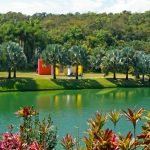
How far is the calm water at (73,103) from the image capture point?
3547 centimetres

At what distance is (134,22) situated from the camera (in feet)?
474

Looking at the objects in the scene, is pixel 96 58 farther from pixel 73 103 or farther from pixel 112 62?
pixel 73 103

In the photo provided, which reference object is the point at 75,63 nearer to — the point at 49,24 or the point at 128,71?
the point at 128,71

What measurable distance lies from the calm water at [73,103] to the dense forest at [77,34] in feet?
97.4

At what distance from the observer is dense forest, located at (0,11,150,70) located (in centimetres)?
9712

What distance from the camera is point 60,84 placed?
70.6m

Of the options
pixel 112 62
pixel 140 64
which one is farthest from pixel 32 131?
pixel 140 64

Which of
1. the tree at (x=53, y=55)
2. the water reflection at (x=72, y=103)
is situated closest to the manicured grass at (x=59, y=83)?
the water reflection at (x=72, y=103)

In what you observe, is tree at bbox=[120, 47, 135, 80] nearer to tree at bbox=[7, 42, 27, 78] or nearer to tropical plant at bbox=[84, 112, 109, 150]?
tree at bbox=[7, 42, 27, 78]

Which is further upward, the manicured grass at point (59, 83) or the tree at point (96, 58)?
the tree at point (96, 58)

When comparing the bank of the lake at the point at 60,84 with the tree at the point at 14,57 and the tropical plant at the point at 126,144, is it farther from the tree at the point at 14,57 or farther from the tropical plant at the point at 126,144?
the tropical plant at the point at 126,144

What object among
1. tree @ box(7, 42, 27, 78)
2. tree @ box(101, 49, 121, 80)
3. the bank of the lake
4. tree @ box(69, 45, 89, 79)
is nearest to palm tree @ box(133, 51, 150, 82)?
the bank of the lake

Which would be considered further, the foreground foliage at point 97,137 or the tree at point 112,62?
the tree at point 112,62

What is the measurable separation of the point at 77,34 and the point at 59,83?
43.6 metres
